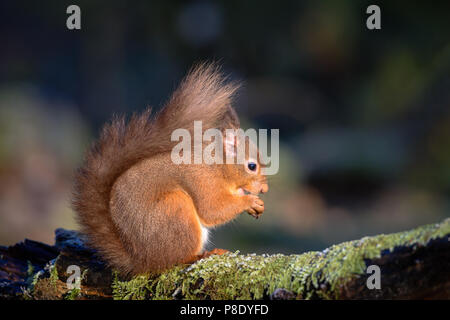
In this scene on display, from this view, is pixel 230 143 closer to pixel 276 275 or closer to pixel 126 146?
pixel 126 146

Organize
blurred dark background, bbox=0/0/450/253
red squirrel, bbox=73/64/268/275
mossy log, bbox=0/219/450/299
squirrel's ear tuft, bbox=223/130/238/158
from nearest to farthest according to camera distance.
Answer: mossy log, bbox=0/219/450/299
red squirrel, bbox=73/64/268/275
squirrel's ear tuft, bbox=223/130/238/158
blurred dark background, bbox=0/0/450/253

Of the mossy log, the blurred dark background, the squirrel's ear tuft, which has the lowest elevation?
the mossy log

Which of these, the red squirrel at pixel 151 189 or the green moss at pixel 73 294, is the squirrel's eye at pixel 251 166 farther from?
the green moss at pixel 73 294

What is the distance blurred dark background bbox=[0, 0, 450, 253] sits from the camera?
5.40m

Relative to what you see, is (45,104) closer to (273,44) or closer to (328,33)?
(273,44)

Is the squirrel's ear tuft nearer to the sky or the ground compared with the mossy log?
nearer to the sky

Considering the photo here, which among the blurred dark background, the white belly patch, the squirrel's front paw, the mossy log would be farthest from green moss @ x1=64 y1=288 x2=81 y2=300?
the blurred dark background

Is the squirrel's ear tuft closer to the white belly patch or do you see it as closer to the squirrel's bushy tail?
the squirrel's bushy tail

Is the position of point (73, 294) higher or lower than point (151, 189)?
lower

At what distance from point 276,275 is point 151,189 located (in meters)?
0.64

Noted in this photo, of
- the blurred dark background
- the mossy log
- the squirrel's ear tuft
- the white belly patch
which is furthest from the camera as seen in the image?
the blurred dark background

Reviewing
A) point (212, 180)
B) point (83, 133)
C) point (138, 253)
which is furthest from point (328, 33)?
point (138, 253)

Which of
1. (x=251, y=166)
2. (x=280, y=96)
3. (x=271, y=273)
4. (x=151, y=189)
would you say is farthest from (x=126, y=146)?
(x=280, y=96)

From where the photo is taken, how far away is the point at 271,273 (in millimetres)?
1996
